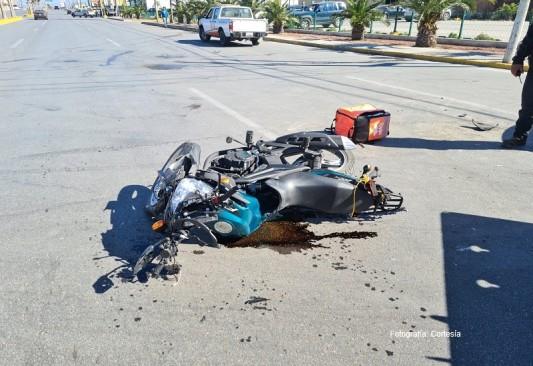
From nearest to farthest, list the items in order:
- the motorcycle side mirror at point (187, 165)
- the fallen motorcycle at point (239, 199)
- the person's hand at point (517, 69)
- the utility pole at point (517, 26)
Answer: the fallen motorcycle at point (239, 199) → the motorcycle side mirror at point (187, 165) → the person's hand at point (517, 69) → the utility pole at point (517, 26)

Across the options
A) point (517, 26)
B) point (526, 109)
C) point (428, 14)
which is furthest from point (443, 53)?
point (526, 109)

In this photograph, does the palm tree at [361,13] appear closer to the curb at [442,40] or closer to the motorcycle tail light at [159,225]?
the curb at [442,40]

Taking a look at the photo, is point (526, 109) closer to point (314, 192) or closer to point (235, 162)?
point (314, 192)

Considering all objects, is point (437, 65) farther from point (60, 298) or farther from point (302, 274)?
point (60, 298)

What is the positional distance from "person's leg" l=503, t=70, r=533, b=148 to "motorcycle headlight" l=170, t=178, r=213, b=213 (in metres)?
4.62

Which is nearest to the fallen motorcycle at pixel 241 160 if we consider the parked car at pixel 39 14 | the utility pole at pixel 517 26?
the utility pole at pixel 517 26

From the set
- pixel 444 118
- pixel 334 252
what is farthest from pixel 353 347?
pixel 444 118

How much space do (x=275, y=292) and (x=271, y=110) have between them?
5.47m

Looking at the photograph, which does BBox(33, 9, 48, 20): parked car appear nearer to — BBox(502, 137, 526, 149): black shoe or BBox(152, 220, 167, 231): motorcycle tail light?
BBox(502, 137, 526, 149): black shoe

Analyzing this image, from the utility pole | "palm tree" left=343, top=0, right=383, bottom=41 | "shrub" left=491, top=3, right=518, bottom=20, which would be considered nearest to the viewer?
the utility pole

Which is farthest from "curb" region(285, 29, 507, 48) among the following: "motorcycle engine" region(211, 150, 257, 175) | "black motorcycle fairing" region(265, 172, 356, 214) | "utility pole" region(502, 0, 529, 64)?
"motorcycle engine" region(211, 150, 257, 175)

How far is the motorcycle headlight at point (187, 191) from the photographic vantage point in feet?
10.3

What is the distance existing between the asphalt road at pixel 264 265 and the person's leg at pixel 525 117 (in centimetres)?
26

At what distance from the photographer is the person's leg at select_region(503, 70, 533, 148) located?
5.55 m
